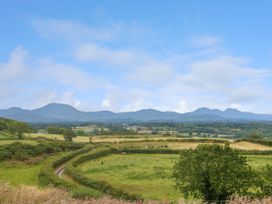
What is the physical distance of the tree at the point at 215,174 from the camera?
22.5 metres

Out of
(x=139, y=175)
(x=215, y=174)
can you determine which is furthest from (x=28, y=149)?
(x=215, y=174)

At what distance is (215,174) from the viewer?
22.8 meters

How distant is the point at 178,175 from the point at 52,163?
146 feet

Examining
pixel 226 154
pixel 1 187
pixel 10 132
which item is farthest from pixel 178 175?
pixel 10 132

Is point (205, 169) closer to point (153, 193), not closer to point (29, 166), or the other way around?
point (153, 193)

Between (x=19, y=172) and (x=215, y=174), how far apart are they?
49589 mm

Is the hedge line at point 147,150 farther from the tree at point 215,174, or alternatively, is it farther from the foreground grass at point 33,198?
the foreground grass at point 33,198

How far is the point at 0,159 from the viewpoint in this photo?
7600 centimetres

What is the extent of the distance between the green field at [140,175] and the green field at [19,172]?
751cm

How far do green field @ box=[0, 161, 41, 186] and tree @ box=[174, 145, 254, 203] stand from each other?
35102 mm

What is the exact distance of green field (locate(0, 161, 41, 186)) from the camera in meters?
56.7

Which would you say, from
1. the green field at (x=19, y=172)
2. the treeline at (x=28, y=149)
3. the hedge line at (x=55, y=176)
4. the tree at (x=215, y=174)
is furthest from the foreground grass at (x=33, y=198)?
the treeline at (x=28, y=149)

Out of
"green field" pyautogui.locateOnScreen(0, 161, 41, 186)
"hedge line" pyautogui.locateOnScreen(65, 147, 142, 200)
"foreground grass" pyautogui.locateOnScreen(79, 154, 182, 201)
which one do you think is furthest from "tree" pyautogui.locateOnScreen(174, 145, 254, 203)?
"green field" pyautogui.locateOnScreen(0, 161, 41, 186)

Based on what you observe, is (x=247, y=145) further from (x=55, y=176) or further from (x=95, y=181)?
(x=95, y=181)
